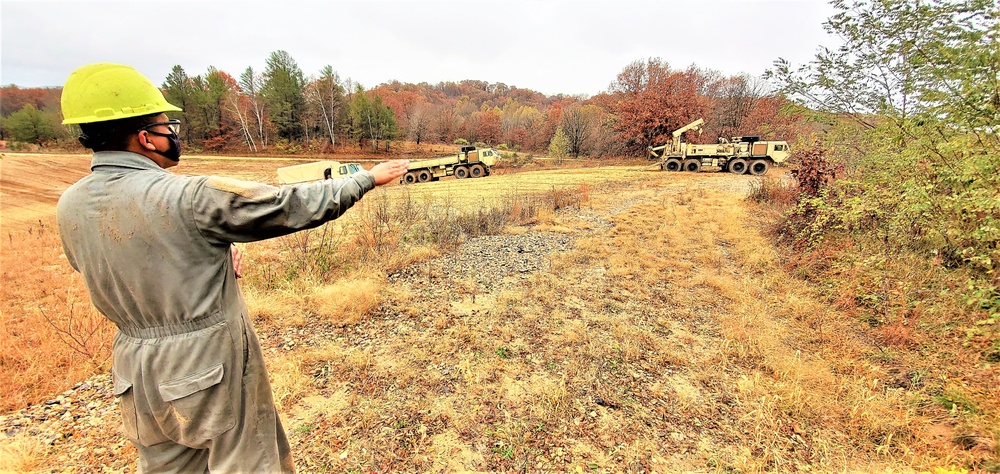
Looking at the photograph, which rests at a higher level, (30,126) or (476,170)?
(30,126)

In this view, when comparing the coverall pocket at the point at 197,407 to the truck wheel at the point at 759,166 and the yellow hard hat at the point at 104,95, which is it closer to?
the yellow hard hat at the point at 104,95

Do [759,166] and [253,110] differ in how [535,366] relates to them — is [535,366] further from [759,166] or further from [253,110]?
[253,110]

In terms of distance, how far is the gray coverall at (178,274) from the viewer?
1270 millimetres

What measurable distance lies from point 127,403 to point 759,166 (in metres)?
23.6

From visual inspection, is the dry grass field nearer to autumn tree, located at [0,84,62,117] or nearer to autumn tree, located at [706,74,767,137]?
autumn tree, located at [706,74,767,137]

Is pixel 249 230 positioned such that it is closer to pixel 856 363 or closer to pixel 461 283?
pixel 461 283

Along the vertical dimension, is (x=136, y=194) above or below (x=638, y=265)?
above

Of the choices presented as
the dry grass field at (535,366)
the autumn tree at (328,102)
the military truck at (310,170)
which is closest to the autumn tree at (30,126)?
the autumn tree at (328,102)

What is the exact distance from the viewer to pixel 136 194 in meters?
1.25

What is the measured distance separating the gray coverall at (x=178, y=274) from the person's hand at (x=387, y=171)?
0.21 ft

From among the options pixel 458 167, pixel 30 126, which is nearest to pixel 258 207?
pixel 458 167

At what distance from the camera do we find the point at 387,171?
1639 mm

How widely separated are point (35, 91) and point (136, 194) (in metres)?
63.0

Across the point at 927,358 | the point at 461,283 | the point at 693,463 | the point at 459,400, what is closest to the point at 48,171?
the point at 461,283
